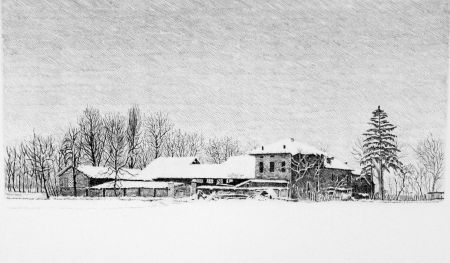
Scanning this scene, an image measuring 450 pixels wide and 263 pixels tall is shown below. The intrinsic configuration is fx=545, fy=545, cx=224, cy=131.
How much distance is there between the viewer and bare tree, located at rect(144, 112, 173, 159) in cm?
675

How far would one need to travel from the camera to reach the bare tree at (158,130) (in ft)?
22.1

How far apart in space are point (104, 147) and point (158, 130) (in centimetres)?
72

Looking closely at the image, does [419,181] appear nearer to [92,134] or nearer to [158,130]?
[158,130]

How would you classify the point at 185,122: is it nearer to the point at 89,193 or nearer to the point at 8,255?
the point at 89,193

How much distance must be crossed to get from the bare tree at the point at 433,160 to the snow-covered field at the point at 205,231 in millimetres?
375

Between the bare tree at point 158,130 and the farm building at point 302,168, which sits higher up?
the bare tree at point 158,130

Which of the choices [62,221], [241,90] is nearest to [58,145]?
[62,221]

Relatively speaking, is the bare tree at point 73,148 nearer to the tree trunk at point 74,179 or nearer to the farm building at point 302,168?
the tree trunk at point 74,179

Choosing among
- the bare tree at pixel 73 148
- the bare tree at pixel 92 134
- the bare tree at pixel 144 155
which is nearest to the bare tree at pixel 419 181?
the bare tree at pixel 144 155

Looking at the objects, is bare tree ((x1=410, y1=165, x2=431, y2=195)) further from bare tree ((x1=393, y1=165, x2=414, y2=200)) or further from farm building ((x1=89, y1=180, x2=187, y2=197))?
farm building ((x1=89, y1=180, x2=187, y2=197))

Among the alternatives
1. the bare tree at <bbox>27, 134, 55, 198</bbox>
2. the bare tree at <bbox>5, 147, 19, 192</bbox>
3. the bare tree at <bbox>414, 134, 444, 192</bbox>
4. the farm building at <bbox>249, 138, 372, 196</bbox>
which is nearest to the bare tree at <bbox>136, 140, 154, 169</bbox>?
the bare tree at <bbox>27, 134, 55, 198</bbox>

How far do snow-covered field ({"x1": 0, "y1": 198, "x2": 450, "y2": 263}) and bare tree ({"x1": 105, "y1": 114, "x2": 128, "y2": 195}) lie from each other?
0.40 meters

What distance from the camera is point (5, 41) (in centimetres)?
677

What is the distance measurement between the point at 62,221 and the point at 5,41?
2.34 m
